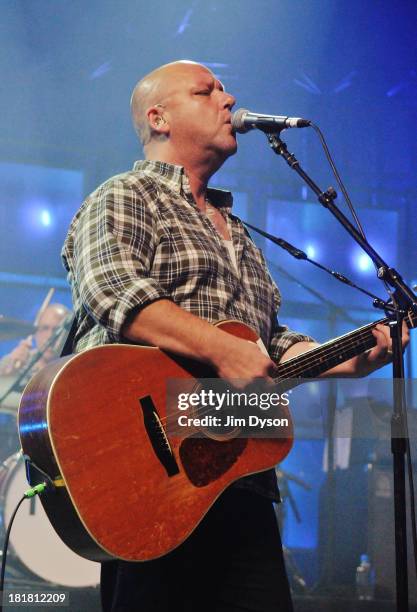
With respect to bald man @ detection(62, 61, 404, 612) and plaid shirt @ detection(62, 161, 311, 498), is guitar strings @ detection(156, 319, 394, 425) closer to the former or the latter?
bald man @ detection(62, 61, 404, 612)

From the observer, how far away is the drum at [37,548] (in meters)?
4.16

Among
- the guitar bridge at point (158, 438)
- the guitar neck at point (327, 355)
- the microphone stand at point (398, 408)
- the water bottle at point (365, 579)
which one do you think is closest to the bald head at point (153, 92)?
the microphone stand at point (398, 408)

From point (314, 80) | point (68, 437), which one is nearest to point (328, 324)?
point (314, 80)

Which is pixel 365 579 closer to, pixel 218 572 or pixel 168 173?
pixel 218 572

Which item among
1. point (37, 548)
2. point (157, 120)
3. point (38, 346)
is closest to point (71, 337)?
point (157, 120)

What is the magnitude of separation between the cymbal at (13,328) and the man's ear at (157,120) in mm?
2428

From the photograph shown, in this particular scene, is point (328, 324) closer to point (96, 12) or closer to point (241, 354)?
point (96, 12)

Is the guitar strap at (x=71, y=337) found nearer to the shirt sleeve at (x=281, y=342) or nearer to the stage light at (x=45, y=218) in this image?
the shirt sleeve at (x=281, y=342)

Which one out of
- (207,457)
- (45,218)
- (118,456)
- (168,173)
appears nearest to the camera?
(118,456)

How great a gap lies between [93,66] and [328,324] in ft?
8.09

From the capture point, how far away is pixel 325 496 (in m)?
5.03

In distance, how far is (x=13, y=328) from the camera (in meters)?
4.59

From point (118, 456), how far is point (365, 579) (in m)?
3.35

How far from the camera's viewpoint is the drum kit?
4.17 meters
